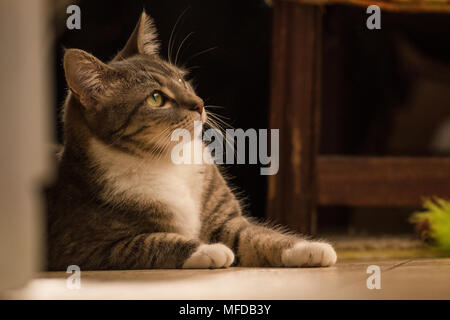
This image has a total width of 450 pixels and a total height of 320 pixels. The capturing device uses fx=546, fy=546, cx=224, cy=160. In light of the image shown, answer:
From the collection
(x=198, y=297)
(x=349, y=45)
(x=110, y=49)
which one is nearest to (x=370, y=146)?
(x=349, y=45)

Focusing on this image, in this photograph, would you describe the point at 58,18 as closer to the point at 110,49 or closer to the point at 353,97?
the point at 110,49

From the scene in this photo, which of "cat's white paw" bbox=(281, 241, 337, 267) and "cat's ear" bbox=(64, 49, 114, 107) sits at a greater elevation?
"cat's ear" bbox=(64, 49, 114, 107)

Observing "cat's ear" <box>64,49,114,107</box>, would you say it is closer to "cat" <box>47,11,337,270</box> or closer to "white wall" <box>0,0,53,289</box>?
"cat" <box>47,11,337,270</box>

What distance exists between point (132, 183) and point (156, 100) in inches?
6.3

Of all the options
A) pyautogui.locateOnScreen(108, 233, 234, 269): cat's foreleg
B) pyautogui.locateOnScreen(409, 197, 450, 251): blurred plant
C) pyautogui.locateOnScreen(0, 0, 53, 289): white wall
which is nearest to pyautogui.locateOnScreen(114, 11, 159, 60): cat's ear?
pyautogui.locateOnScreen(0, 0, 53, 289): white wall

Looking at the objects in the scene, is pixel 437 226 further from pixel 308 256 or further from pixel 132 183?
pixel 132 183

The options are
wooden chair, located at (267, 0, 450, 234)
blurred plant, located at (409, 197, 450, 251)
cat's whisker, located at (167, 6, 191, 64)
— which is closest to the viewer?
cat's whisker, located at (167, 6, 191, 64)

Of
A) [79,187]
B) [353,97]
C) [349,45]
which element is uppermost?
[349,45]

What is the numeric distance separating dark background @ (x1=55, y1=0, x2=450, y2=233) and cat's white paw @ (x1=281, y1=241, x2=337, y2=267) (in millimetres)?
245

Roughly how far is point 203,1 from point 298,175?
0.54 meters

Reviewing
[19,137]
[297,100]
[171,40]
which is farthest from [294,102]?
[19,137]

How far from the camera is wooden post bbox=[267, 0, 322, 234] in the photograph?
4.49ft

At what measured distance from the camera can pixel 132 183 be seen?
101cm

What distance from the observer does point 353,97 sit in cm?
195
